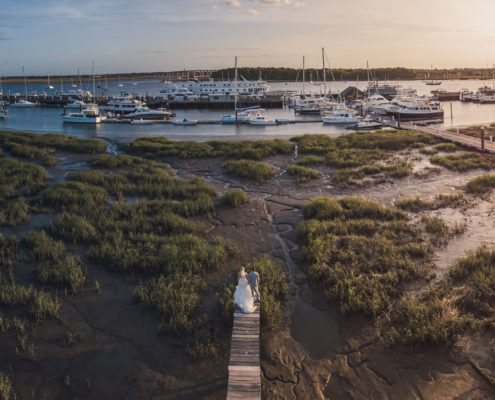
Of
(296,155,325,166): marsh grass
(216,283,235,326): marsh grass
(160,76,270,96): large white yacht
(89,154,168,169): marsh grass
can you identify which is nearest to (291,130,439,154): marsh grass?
(296,155,325,166): marsh grass

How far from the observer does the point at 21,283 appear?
12.3m

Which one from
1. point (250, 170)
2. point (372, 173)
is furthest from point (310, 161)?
point (250, 170)

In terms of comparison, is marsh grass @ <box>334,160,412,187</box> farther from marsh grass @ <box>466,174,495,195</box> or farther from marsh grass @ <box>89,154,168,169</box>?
marsh grass @ <box>89,154,168,169</box>

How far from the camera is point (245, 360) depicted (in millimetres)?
7562

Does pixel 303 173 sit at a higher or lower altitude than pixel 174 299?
higher

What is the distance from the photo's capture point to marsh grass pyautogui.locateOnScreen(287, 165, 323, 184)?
24.6m

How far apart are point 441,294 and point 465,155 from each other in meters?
22.0

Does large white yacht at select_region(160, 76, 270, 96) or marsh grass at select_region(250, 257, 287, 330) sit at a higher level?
large white yacht at select_region(160, 76, 270, 96)

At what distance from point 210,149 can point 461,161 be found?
62.8 feet

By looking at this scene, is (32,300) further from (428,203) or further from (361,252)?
(428,203)

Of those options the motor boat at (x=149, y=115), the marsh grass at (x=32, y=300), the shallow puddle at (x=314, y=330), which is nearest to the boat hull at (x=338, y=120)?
the motor boat at (x=149, y=115)

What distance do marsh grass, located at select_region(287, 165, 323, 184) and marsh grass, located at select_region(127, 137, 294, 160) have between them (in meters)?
5.17

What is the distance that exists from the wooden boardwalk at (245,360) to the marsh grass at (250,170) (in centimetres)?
1695

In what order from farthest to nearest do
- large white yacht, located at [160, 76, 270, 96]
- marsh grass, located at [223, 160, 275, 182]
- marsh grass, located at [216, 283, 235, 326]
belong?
large white yacht, located at [160, 76, 270, 96] → marsh grass, located at [223, 160, 275, 182] → marsh grass, located at [216, 283, 235, 326]
